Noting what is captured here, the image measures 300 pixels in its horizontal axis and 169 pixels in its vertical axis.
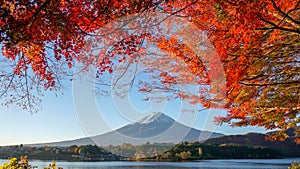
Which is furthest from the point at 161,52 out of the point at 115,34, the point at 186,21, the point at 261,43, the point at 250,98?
the point at 250,98

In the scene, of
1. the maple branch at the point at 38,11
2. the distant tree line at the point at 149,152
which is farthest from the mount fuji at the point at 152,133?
the maple branch at the point at 38,11

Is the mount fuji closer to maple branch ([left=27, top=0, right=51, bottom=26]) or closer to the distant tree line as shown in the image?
the distant tree line

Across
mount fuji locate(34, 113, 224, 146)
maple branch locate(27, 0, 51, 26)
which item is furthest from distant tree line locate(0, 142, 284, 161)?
maple branch locate(27, 0, 51, 26)

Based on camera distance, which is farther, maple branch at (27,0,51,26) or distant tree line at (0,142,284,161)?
distant tree line at (0,142,284,161)

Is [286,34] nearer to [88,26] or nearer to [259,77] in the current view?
[259,77]

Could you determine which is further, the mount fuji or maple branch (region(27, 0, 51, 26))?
the mount fuji

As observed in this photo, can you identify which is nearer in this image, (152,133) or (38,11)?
(38,11)

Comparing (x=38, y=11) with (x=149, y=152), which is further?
(x=149, y=152)

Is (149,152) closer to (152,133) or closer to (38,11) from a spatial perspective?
(152,133)

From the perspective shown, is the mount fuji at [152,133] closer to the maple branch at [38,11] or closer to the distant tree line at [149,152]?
the distant tree line at [149,152]

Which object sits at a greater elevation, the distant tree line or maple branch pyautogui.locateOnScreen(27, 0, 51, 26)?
maple branch pyautogui.locateOnScreen(27, 0, 51, 26)

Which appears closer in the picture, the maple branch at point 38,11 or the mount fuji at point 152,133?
the maple branch at point 38,11

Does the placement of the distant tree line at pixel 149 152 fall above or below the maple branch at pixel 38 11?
below

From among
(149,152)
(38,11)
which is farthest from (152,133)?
(38,11)
